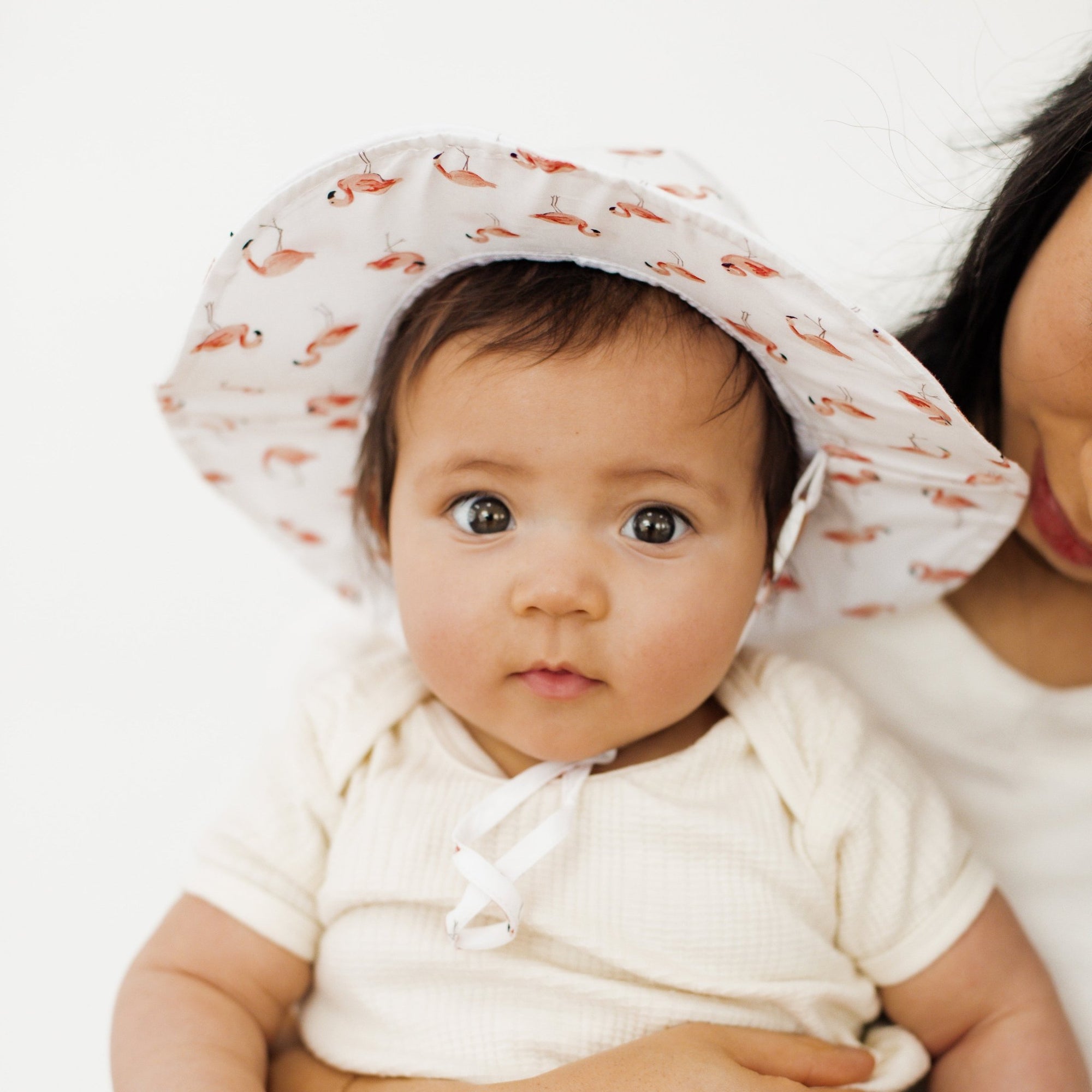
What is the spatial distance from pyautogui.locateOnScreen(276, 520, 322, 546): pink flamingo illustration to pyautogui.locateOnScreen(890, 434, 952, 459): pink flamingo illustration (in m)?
0.64

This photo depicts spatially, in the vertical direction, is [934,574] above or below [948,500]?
below

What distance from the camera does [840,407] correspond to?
3.54ft

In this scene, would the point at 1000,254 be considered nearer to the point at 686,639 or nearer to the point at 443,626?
the point at 686,639

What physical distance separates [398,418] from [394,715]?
0.95 ft

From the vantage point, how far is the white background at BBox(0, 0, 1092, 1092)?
171 cm

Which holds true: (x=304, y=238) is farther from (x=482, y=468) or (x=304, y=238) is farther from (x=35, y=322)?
(x=35, y=322)

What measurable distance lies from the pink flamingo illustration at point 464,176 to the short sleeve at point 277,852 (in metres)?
0.56

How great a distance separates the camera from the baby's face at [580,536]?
3.34ft

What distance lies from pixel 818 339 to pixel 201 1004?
772mm

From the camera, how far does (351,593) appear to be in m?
1.44

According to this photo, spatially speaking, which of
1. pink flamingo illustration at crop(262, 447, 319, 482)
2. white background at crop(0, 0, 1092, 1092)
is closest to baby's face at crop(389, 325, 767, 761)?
pink flamingo illustration at crop(262, 447, 319, 482)

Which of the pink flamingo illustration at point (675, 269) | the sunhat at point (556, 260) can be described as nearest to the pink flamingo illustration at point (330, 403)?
the sunhat at point (556, 260)

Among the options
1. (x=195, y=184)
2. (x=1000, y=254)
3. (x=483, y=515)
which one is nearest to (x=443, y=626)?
(x=483, y=515)

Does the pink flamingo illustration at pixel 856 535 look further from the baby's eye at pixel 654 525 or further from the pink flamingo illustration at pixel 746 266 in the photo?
the pink flamingo illustration at pixel 746 266
